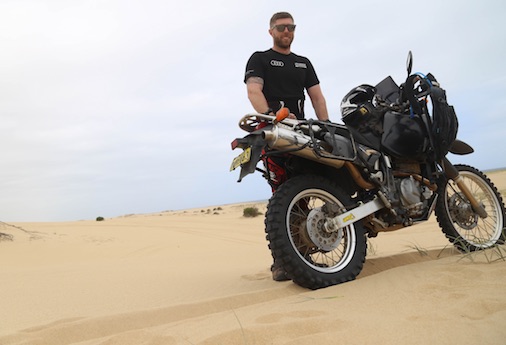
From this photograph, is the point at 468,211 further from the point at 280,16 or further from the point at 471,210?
the point at 280,16

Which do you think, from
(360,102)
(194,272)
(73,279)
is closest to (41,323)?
(73,279)

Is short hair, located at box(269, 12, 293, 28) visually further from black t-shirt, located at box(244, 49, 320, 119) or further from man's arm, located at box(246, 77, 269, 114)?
man's arm, located at box(246, 77, 269, 114)

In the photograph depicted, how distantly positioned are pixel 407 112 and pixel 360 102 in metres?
0.42

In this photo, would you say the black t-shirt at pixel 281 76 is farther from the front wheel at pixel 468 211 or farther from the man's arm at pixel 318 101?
the front wheel at pixel 468 211

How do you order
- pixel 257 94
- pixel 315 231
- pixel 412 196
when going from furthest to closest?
pixel 257 94, pixel 412 196, pixel 315 231

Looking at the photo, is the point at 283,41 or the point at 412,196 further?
the point at 283,41

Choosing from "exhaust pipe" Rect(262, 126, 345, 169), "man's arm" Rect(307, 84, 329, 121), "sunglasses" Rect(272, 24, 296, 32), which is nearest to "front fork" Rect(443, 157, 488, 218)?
"man's arm" Rect(307, 84, 329, 121)

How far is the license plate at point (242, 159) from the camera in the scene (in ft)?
8.64

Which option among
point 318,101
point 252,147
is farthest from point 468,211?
point 252,147

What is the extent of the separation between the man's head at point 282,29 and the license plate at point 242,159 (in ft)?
4.57

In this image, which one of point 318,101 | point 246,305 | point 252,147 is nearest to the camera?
point 246,305

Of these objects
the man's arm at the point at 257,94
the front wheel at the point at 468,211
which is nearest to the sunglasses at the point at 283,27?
the man's arm at the point at 257,94

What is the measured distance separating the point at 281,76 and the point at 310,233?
1.54 meters

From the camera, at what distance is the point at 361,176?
3146mm
